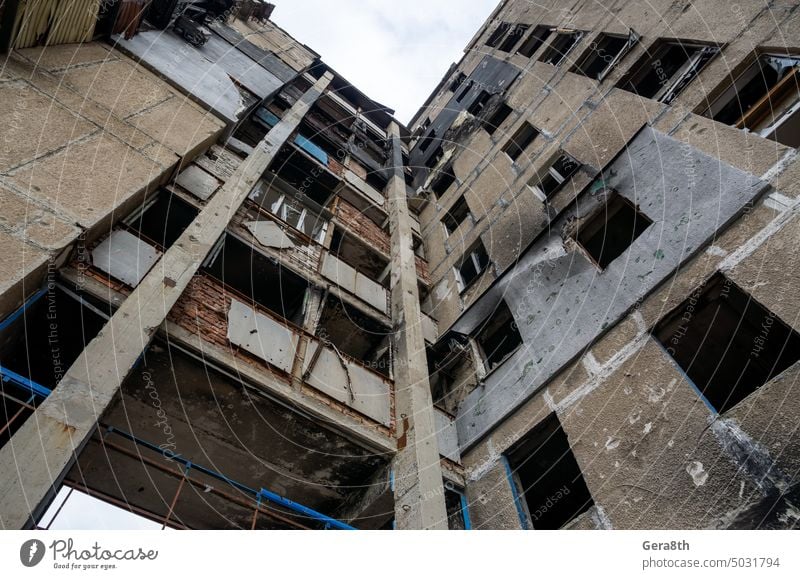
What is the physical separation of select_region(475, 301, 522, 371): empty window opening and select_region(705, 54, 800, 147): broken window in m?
4.40

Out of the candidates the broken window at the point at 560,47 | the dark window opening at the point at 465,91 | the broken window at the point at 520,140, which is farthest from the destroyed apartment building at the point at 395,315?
the dark window opening at the point at 465,91

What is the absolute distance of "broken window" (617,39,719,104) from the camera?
24.6 feet

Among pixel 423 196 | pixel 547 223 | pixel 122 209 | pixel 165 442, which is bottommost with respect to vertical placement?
pixel 165 442

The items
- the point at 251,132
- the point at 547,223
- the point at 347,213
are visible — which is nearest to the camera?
the point at 547,223

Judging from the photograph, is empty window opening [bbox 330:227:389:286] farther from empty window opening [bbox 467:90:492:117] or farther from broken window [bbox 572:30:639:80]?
empty window opening [bbox 467:90:492:117]

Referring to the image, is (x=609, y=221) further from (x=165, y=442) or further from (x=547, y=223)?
(x=165, y=442)

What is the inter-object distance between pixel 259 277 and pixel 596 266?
5.62 metres

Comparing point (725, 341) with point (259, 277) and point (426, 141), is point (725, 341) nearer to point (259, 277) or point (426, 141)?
point (259, 277)

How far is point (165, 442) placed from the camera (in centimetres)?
554

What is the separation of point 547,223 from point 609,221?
3.93ft

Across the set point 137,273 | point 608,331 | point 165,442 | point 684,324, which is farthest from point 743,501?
point 137,273

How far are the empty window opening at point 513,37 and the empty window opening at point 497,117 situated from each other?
16.6 feet

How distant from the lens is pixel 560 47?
13.2m

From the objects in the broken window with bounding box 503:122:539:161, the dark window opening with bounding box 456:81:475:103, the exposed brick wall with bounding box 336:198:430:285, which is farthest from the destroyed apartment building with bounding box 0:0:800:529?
the dark window opening with bounding box 456:81:475:103
